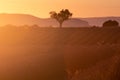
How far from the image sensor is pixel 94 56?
111 ft

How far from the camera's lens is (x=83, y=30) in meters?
95.1

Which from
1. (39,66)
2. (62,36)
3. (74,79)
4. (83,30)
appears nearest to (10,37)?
(62,36)

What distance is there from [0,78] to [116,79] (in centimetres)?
712

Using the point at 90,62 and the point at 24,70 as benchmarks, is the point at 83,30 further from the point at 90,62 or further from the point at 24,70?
the point at 24,70

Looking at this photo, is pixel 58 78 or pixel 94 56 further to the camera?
pixel 94 56

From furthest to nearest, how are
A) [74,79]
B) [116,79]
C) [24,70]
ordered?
[24,70] < [74,79] < [116,79]

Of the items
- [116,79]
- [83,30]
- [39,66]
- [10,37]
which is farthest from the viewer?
[83,30]

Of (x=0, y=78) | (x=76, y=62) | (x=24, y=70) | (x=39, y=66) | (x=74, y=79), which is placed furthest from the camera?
(x=76, y=62)

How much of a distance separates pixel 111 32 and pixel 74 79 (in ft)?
237

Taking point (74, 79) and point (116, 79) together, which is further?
point (74, 79)

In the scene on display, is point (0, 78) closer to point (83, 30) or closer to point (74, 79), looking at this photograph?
point (74, 79)

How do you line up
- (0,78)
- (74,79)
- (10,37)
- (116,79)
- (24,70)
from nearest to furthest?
(116,79)
(74,79)
(0,78)
(24,70)
(10,37)

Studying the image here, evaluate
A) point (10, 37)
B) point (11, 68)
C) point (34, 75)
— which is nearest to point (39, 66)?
point (11, 68)

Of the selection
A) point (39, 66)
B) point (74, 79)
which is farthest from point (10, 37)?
point (74, 79)
